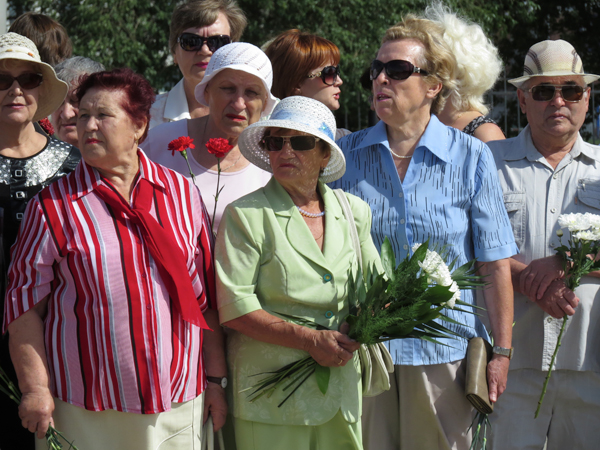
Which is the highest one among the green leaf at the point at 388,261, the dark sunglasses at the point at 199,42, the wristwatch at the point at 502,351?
the dark sunglasses at the point at 199,42

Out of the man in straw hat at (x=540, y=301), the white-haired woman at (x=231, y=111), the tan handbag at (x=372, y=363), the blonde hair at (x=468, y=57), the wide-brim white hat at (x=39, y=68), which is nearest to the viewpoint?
the tan handbag at (x=372, y=363)

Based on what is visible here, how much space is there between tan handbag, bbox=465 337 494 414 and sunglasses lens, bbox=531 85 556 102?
1509 millimetres

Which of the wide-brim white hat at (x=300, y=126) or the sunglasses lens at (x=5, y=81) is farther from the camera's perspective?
the sunglasses lens at (x=5, y=81)

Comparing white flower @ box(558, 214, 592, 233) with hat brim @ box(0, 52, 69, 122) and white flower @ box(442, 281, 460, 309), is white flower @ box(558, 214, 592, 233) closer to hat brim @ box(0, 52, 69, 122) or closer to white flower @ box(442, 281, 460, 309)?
white flower @ box(442, 281, 460, 309)

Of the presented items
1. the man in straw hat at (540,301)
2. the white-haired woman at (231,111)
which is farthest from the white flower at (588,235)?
the white-haired woman at (231,111)

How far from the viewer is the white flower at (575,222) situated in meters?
3.57

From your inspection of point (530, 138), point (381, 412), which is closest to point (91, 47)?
point (530, 138)

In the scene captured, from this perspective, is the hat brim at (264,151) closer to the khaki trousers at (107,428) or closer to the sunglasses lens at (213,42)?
the khaki trousers at (107,428)

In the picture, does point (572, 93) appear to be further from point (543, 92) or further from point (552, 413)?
point (552, 413)

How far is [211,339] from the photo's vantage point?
3.04m

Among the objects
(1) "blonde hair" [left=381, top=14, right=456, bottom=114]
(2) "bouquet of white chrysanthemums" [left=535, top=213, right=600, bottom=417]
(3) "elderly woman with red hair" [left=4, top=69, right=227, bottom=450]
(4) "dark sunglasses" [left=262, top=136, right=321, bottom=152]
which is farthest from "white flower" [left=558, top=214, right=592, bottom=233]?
(3) "elderly woman with red hair" [left=4, top=69, right=227, bottom=450]

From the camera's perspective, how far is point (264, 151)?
3297 mm

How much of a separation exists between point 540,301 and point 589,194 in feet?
2.18

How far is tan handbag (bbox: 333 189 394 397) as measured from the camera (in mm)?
3068
